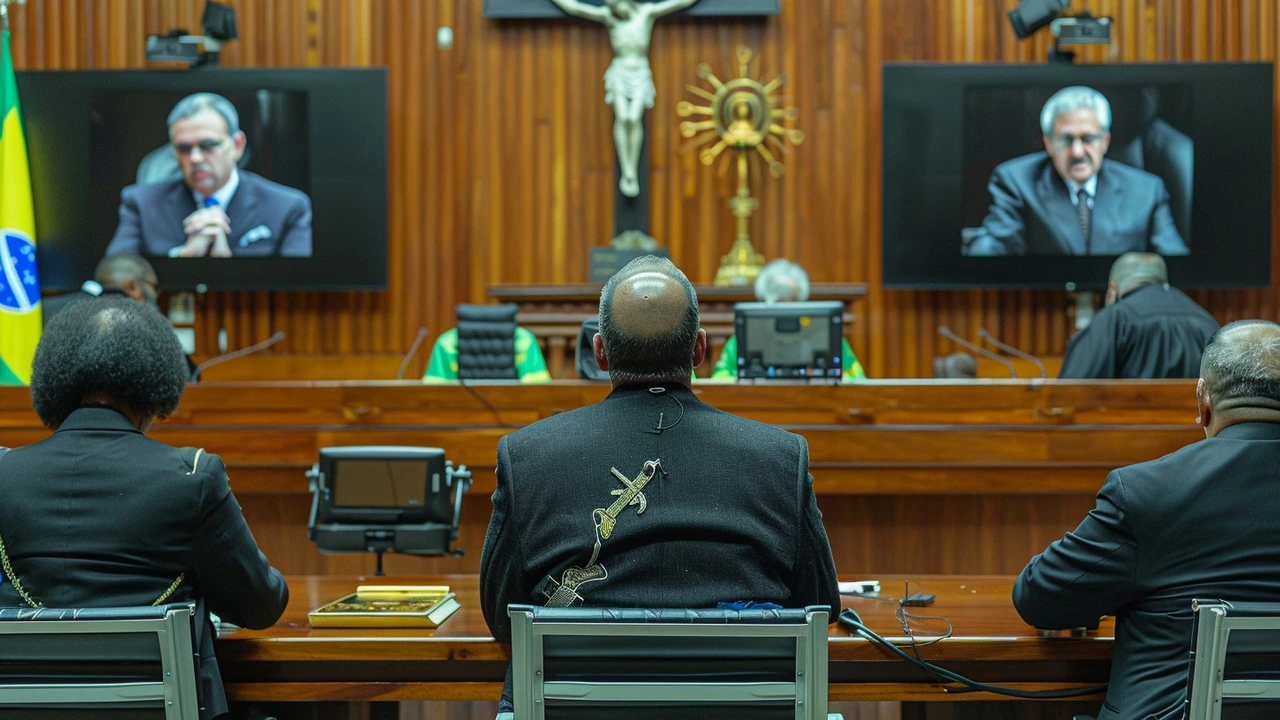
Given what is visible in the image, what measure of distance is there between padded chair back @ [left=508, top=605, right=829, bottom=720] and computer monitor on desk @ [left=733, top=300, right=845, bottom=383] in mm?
2989

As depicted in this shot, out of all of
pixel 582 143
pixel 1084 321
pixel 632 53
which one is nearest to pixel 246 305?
pixel 582 143

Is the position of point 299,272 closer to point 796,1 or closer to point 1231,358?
point 796,1

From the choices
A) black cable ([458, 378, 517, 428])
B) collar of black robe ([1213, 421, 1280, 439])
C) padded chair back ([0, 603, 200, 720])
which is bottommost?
padded chair back ([0, 603, 200, 720])

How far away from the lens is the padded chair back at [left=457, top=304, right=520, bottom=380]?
18.7 feet

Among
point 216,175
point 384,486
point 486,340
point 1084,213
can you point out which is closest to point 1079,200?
point 1084,213

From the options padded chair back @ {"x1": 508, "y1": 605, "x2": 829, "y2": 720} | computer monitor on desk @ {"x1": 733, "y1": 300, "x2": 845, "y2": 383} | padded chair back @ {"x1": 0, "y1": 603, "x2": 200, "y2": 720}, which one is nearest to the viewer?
padded chair back @ {"x1": 508, "y1": 605, "x2": 829, "y2": 720}

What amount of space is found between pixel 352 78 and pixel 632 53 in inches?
68.6

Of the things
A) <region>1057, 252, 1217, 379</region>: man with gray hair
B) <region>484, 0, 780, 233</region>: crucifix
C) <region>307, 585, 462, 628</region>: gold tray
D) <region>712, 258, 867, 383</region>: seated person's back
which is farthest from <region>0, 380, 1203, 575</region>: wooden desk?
<region>484, 0, 780, 233</region>: crucifix

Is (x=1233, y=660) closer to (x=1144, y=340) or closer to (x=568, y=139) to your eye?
(x=1144, y=340)

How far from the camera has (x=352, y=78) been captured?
7395 millimetres

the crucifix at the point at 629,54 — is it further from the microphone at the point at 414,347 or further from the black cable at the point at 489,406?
the black cable at the point at 489,406

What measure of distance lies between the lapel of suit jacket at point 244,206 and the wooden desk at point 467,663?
223 inches

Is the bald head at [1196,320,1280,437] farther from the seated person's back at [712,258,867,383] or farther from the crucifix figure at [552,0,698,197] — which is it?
the crucifix figure at [552,0,698,197]

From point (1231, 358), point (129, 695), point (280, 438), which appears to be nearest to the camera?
point (129, 695)
